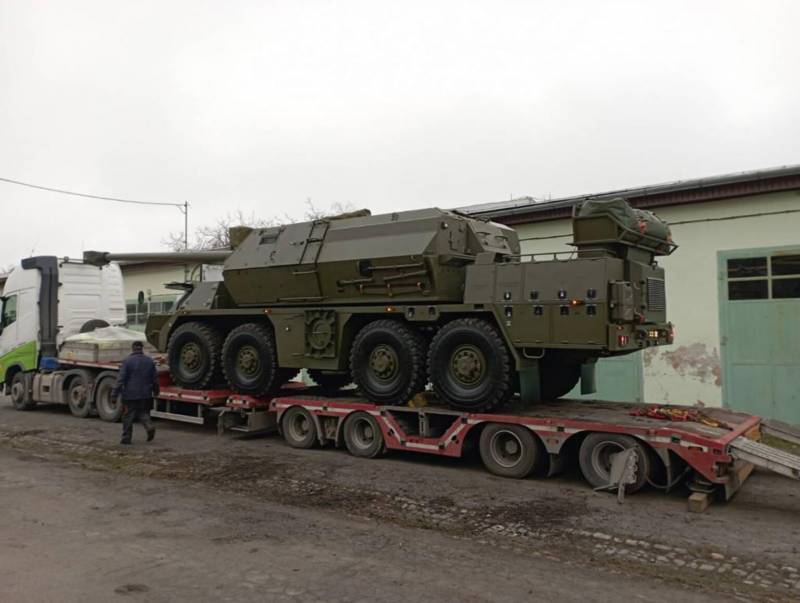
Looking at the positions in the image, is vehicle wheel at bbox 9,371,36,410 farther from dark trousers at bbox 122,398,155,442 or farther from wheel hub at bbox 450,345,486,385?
wheel hub at bbox 450,345,486,385

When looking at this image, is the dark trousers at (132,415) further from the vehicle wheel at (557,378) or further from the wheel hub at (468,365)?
the vehicle wheel at (557,378)

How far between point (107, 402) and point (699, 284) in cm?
1207

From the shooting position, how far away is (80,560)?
17.8ft

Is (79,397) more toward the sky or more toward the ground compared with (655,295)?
more toward the ground

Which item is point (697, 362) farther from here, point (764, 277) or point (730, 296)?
point (764, 277)

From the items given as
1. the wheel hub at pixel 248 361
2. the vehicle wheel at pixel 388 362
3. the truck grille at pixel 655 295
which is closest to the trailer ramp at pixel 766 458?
the truck grille at pixel 655 295

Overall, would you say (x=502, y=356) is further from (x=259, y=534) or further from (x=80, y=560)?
(x=80, y=560)

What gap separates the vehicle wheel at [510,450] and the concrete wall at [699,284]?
6173 mm

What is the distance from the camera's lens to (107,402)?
1362 cm

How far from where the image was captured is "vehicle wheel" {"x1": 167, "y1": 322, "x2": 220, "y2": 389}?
11.8 meters

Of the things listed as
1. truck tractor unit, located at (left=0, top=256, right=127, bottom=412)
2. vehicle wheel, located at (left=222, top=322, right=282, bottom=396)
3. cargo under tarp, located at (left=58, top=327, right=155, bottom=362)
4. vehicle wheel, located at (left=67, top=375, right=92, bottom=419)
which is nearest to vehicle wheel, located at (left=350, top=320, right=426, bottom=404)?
vehicle wheel, located at (left=222, top=322, right=282, bottom=396)

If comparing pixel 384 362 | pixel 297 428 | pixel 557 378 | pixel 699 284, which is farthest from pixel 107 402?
pixel 699 284

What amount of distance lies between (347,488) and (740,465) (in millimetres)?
4533

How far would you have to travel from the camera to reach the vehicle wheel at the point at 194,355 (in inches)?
464
